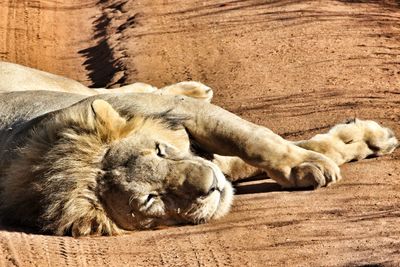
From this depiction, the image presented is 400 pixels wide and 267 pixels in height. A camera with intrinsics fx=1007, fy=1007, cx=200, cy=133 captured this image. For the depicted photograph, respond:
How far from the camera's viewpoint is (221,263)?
4.74 m

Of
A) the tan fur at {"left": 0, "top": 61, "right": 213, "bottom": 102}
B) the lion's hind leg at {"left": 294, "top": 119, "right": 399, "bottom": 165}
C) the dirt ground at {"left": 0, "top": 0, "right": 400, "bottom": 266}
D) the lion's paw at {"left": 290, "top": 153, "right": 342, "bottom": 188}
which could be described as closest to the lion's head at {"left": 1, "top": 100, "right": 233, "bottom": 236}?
the dirt ground at {"left": 0, "top": 0, "right": 400, "bottom": 266}

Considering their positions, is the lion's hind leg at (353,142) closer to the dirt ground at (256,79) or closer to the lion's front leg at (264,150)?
the dirt ground at (256,79)

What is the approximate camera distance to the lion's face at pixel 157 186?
5.07m

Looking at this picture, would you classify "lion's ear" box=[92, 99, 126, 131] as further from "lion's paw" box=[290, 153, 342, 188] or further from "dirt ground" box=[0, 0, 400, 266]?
"lion's paw" box=[290, 153, 342, 188]

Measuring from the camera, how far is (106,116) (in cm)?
546

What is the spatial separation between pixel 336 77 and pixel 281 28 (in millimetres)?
1588

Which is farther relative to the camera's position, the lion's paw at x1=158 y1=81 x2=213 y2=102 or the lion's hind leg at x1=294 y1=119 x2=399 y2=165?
the lion's paw at x1=158 y1=81 x2=213 y2=102

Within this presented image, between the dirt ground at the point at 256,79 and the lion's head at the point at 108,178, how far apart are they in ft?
0.36

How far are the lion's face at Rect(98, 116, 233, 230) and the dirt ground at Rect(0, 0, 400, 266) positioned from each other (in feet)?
0.30

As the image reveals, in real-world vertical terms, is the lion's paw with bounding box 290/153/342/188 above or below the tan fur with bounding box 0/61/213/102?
above

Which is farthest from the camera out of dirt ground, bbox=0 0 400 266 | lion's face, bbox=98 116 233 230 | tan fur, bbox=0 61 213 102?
tan fur, bbox=0 61 213 102

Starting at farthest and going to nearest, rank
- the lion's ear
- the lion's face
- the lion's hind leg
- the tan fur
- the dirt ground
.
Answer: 1. the tan fur
2. the lion's hind leg
3. the lion's ear
4. the lion's face
5. the dirt ground

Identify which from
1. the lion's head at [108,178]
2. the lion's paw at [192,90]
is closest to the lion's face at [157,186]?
the lion's head at [108,178]

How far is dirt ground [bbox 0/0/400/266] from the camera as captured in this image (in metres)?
4.91
